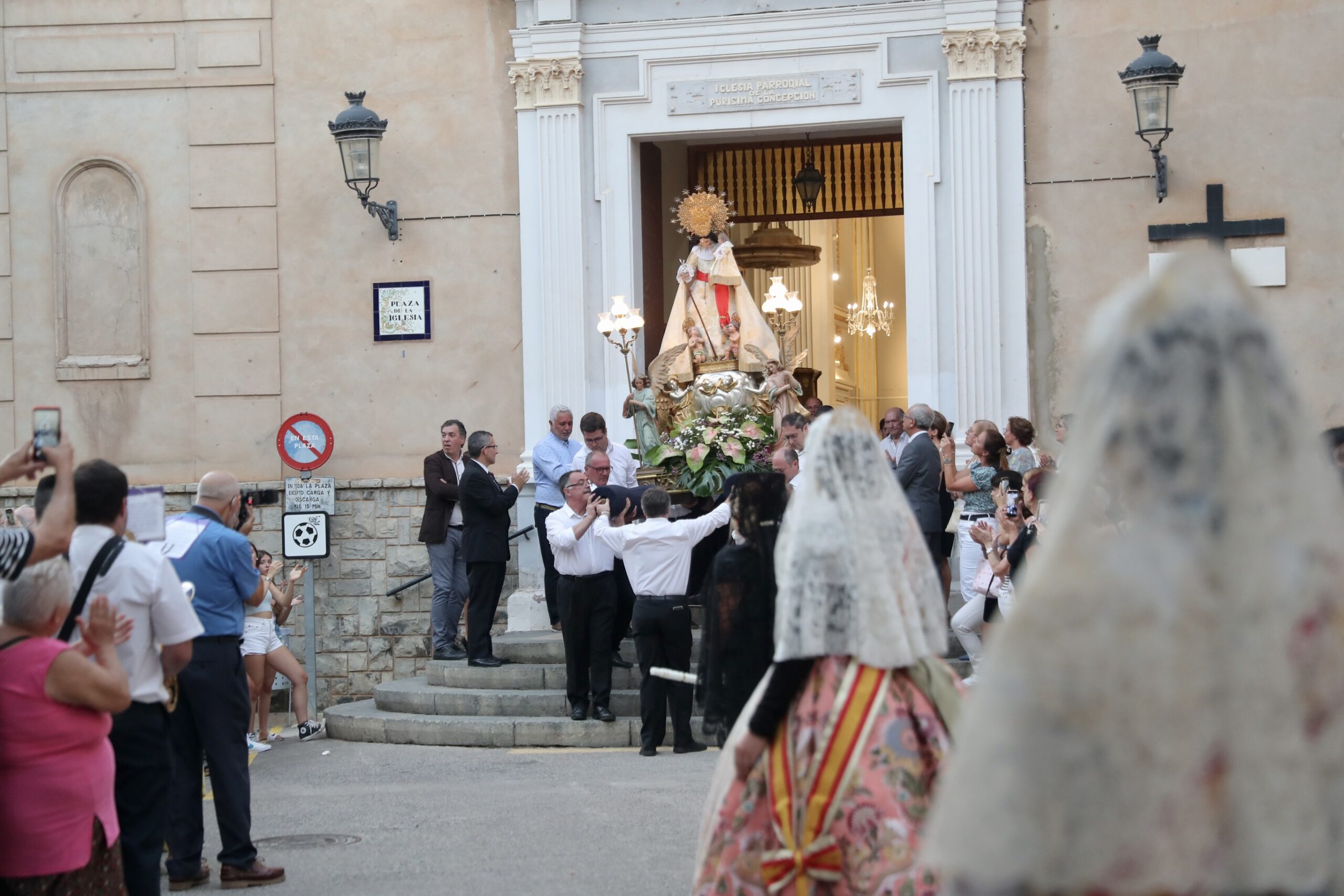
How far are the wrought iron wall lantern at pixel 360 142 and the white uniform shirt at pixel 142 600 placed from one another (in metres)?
9.16

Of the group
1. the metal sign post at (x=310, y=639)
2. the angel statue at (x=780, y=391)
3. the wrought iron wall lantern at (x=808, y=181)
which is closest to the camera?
→ the angel statue at (x=780, y=391)

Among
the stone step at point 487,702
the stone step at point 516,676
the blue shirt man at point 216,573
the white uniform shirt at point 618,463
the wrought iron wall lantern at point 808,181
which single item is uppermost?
the wrought iron wall lantern at point 808,181

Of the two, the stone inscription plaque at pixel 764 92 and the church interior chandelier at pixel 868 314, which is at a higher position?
the stone inscription plaque at pixel 764 92

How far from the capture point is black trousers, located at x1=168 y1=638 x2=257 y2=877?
7234 mm

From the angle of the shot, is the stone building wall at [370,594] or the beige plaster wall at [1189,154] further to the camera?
the stone building wall at [370,594]

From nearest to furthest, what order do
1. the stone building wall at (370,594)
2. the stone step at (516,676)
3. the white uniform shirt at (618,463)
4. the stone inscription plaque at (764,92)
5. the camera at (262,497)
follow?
the stone step at (516,676) < the white uniform shirt at (618,463) < the stone inscription plaque at (764,92) < the stone building wall at (370,594) < the camera at (262,497)

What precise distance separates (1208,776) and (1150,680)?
16 centimetres

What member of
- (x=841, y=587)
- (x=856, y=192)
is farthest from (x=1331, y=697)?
(x=856, y=192)

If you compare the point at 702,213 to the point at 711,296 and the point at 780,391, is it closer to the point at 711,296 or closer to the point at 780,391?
the point at 711,296

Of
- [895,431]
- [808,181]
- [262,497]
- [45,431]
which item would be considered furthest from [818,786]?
[808,181]

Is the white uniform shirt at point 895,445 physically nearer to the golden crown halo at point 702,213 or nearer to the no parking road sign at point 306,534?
the golden crown halo at point 702,213

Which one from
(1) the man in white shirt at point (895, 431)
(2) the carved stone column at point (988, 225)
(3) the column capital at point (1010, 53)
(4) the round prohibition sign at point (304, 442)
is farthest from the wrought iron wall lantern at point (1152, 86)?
(4) the round prohibition sign at point (304, 442)

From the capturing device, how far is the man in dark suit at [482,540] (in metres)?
12.2

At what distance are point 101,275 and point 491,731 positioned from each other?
22.1ft
